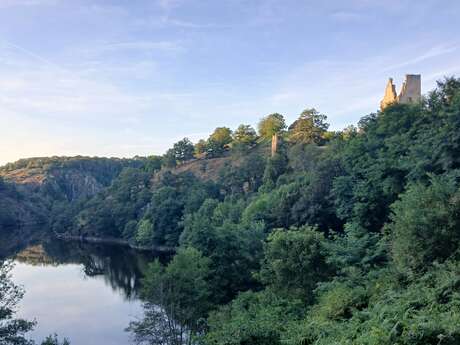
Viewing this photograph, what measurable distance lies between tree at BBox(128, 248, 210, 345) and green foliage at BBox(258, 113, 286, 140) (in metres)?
72.6

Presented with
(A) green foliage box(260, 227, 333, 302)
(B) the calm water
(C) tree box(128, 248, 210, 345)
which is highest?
(A) green foliage box(260, 227, 333, 302)

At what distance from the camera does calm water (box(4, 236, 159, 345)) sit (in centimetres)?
3044

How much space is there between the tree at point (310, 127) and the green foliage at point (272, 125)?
14723mm

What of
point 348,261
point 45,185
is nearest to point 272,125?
point 348,261

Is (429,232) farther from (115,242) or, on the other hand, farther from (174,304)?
(115,242)

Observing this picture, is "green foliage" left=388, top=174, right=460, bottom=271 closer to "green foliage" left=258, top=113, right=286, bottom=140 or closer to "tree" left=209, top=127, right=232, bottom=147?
"green foliage" left=258, top=113, right=286, bottom=140

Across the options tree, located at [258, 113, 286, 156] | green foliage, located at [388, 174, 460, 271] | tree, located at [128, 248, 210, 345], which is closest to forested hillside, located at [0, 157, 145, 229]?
tree, located at [258, 113, 286, 156]

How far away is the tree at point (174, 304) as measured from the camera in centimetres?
2131

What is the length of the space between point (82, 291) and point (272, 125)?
2513 inches

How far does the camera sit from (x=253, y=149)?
9638 centimetres

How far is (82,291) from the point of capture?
42.4 meters

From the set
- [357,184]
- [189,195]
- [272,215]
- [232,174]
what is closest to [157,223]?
[189,195]

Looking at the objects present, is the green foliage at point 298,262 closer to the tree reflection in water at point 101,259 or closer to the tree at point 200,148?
the tree reflection in water at point 101,259

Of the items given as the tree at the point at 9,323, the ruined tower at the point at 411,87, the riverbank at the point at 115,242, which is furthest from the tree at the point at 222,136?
the tree at the point at 9,323
